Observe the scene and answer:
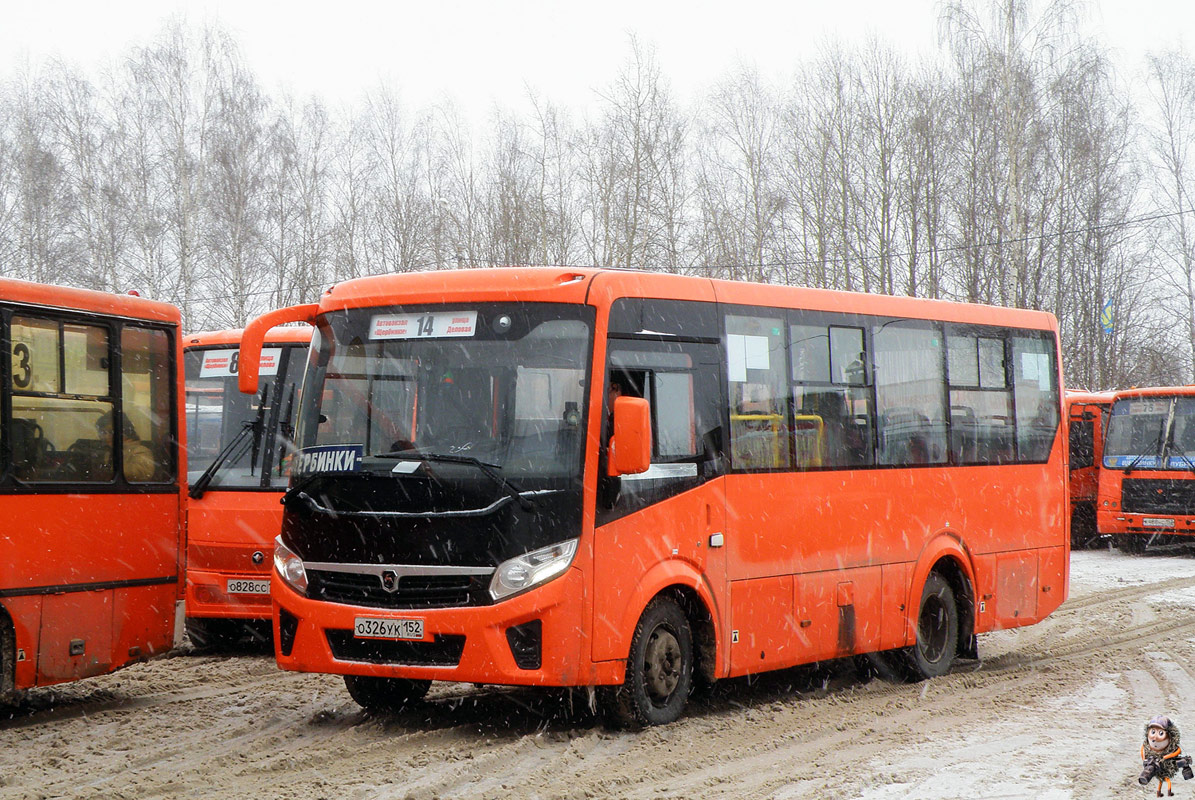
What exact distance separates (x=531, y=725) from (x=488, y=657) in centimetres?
100

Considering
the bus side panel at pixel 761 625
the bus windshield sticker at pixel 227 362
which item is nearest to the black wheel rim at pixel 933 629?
the bus side panel at pixel 761 625

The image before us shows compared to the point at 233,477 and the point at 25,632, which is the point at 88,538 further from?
the point at 233,477

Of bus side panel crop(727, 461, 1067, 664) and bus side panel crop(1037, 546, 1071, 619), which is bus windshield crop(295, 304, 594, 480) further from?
bus side panel crop(1037, 546, 1071, 619)

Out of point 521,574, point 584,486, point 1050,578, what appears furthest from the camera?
point 1050,578

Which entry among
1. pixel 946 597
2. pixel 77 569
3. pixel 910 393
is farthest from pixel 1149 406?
pixel 77 569

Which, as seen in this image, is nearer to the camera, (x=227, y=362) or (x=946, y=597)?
(x=946, y=597)

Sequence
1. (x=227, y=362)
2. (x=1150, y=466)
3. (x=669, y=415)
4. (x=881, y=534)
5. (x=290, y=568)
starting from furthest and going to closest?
(x=1150, y=466), (x=227, y=362), (x=881, y=534), (x=669, y=415), (x=290, y=568)

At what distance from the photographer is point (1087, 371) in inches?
1634

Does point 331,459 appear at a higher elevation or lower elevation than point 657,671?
higher

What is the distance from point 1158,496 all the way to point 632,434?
1913 centimetres

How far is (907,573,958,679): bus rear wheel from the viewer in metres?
11.0

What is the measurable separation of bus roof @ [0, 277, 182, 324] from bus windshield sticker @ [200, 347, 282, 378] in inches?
87.0

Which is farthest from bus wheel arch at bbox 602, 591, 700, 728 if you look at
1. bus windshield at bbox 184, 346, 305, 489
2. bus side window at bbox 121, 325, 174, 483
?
bus windshield at bbox 184, 346, 305, 489

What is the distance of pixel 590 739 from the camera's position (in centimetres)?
801
